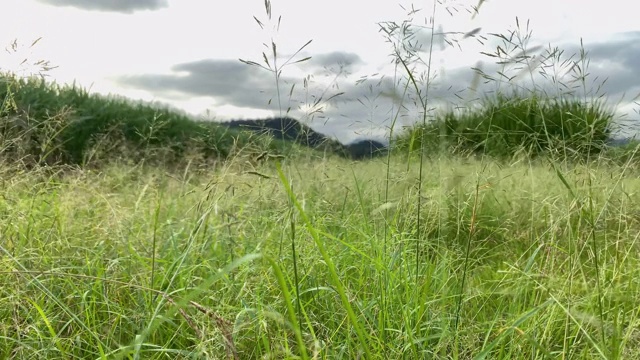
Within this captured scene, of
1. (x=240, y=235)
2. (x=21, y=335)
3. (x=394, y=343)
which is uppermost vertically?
(x=240, y=235)

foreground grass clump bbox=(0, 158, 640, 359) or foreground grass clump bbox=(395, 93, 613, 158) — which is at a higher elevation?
foreground grass clump bbox=(395, 93, 613, 158)

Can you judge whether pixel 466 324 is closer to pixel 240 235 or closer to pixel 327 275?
pixel 327 275

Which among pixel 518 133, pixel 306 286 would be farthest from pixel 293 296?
pixel 518 133

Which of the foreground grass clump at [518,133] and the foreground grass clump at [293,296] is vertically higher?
the foreground grass clump at [518,133]

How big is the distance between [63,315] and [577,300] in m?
2.01

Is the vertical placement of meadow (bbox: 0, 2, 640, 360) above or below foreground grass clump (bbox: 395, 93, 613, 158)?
below

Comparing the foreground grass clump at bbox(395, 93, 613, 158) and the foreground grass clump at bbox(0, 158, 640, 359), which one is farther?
the foreground grass clump at bbox(395, 93, 613, 158)

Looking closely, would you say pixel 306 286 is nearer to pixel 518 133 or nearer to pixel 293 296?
pixel 293 296

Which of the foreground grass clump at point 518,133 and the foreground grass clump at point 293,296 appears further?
the foreground grass clump at point 518,133

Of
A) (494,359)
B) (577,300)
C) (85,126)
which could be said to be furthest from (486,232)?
(85,126)

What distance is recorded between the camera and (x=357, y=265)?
259cm

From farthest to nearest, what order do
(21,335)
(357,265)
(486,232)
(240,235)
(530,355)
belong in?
(486,232) → (240,235) → (357,265) → (21,335) → (530,355)

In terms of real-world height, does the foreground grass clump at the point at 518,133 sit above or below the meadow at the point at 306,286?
above

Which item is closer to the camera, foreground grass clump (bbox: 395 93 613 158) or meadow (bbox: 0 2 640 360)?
meadow (bbox: 0 2 640 360)
